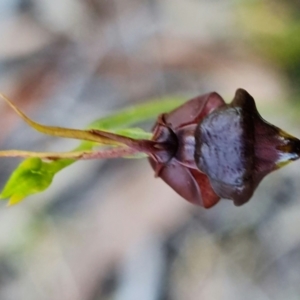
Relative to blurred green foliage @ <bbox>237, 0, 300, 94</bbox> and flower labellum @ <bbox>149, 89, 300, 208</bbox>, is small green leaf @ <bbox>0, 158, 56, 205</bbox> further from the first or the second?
blurred green foliage @ <bbox>237, 0, 300, 94</bbox>

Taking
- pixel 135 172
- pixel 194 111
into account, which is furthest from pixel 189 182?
pixel 135 172

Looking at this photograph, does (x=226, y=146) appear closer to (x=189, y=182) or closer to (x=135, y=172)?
Result: (x=189, y=182)

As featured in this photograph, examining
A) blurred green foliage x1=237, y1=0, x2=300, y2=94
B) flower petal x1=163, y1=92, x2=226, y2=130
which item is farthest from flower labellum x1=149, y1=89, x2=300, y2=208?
blurred green foliage x1=237, y1=0, x2=300, y2=94

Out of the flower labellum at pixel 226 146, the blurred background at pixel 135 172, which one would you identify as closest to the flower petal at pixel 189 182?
the flower labellum at pixel 226 146

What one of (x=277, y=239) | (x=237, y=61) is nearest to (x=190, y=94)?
(x=237, y=61)

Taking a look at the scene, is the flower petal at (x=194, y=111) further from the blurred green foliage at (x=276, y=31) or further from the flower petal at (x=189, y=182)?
the blurred green foliage at (x=276, y=31)

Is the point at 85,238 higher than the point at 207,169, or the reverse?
the point at 207,169

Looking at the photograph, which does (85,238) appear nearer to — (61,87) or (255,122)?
(61,87)

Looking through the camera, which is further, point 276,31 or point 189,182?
point 276,31
